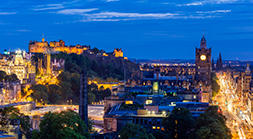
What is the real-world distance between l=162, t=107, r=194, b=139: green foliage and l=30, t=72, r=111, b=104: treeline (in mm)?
69184

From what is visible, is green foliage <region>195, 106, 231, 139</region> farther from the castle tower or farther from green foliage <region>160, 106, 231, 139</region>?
the castle tower

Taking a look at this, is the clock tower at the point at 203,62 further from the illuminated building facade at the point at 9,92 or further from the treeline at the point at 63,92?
the illuminated building facade at the point at 9,92

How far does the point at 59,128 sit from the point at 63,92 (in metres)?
93.7

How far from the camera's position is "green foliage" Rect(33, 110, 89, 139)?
40959mm

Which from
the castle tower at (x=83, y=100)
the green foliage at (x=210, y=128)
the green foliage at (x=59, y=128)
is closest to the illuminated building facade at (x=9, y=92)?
the castle tower at (x=83, y=100)

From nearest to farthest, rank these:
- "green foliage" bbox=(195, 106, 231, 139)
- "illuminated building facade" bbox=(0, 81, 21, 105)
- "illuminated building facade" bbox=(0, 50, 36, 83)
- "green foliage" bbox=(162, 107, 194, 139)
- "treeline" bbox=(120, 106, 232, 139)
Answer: "green foliage" bbox=(195, 106, 231, 139) → "treeline" bbox=(120, 106, 232, 139) → "green foliage" bbox=(162, 107, 194, 139) → "illuminated building facade" bbox=(0, 81, 21, 105) → "illuminated building facade" bbox=(0, 50, 36, 83)

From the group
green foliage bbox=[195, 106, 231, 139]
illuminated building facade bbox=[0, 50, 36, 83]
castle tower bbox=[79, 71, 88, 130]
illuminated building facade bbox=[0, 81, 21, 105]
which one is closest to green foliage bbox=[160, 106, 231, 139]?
green foliage bbox=[195, 106, 231, 139]

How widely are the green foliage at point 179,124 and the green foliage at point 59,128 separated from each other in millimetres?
12313

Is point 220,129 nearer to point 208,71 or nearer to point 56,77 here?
point 208,71

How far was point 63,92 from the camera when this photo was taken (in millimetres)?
135625

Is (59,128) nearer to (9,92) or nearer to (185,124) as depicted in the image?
(185,124)

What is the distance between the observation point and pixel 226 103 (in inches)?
4656

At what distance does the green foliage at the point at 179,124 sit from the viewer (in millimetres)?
53812

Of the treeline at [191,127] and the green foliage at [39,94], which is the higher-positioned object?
the green foliage at [39,94]
